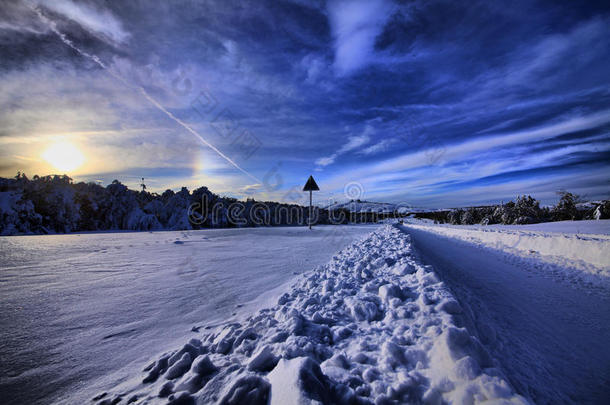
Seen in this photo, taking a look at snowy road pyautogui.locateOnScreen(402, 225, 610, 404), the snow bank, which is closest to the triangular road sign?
snowy road pyautogui.locateOnScreen(402, 225, 610, 404)

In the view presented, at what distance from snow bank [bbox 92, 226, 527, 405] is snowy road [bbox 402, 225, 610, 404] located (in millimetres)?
271

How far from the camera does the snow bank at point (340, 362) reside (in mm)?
945

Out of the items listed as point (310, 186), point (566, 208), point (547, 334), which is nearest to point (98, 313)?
point (547, 334)

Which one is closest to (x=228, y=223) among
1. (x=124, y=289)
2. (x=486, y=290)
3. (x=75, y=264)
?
(x=75, y=264)

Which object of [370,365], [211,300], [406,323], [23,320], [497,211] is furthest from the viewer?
[497,211]

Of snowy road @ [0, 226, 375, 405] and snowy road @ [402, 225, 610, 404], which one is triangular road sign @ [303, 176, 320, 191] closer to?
snowy road @ [0, 226, 375, 405]

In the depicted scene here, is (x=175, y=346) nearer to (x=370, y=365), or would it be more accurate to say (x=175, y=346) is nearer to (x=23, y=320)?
(x=370, y=365)

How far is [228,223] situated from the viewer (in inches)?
1196

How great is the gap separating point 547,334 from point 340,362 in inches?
72.0

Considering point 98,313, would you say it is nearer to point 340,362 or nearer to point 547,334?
point 340,362

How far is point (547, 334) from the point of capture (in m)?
1.68

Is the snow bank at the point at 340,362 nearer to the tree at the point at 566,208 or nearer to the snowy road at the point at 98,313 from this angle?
the snowy road at the point at 98,313

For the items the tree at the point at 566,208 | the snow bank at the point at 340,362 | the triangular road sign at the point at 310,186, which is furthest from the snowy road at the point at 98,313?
the tree at the point at 566,208

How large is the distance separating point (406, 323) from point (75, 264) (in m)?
6.36
